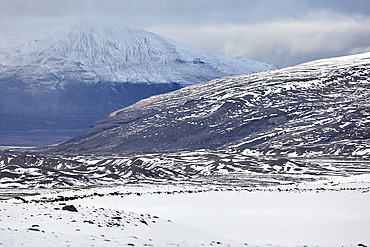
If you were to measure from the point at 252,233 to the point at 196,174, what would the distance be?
10896 centimetres

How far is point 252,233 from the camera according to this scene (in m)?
33.3

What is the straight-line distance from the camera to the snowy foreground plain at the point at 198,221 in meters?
25.2

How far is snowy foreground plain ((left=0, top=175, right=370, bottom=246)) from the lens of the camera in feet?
82.7

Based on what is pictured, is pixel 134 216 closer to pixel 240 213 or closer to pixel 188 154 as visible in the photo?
pixel 240 213

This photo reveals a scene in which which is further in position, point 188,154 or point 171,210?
point 188,154

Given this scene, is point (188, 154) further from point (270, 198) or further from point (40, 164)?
point (270, 198)

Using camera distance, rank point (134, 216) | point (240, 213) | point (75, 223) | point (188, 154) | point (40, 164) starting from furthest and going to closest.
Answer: point (188, 154) < point (40, 164) < point (240, 213) < point (134, 216) < point (75, 223)

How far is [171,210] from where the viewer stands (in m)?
39.2

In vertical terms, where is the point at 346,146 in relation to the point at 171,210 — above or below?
above

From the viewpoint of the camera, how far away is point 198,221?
3616 centimetres

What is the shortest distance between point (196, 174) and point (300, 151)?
196 ft

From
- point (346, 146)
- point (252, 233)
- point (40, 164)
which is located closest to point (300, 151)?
point (346, 146)

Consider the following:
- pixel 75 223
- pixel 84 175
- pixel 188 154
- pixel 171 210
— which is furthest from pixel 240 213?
pixel 188 154

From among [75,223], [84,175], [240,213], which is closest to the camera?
[75,223]
